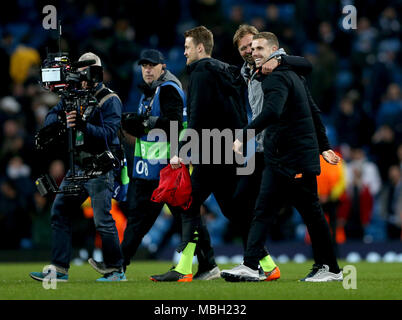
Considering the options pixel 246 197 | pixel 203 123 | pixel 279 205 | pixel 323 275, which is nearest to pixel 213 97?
pixel 203 123

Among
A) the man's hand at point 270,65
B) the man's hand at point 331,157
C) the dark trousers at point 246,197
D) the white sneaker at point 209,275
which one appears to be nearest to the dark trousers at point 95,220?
the white sneaker at point 209,275

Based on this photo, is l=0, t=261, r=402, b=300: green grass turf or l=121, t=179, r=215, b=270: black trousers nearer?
l=0, t=261, r=402, b=300: green grass turf

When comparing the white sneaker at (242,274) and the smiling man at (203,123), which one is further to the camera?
the smiling man at (203,123)

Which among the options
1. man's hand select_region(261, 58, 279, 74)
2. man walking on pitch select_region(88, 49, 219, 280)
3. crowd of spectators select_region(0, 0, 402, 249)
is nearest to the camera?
man's hand select_region(261, 58, 279, 74)

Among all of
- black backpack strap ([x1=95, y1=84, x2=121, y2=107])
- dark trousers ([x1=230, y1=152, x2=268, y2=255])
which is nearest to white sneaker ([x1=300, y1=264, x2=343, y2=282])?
dark trousers ([x1=230, y1=152, x2=268, y2=255])

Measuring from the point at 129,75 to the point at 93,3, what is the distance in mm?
2554

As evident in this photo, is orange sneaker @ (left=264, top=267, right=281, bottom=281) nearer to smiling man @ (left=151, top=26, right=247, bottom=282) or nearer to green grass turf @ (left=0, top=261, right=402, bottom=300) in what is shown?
green grass turf @ (left=0, top=261, right=402, bottom=300)

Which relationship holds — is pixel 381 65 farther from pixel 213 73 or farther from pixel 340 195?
pixel 213 73

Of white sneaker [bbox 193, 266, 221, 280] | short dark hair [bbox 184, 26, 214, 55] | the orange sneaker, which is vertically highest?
short dark hair [bbox 184, 26, 214, 55]

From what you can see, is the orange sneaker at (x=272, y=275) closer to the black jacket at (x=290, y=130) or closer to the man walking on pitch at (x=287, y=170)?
the man walking on pitch at (x=287, y=170)

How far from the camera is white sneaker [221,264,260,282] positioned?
827 cm

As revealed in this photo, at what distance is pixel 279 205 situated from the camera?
832 cm

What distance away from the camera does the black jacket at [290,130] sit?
8234 mm
